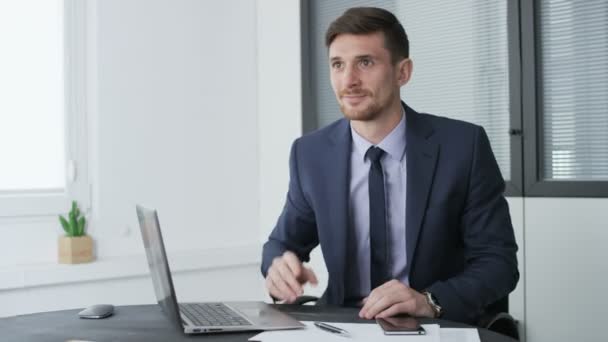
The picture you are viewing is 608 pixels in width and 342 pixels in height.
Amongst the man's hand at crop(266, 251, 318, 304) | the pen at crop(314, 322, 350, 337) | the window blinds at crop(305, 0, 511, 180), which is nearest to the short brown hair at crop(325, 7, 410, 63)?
the man's hand at crop(266, 251, 318, 304)

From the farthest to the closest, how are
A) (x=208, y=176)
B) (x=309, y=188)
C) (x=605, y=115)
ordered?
(x=208, y=176), (x=605, y=115), (x=309, y=188)

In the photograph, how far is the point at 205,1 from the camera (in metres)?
4.06

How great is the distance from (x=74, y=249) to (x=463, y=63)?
80.9 inches

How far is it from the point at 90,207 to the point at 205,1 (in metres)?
1.35

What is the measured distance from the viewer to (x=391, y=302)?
1714mm

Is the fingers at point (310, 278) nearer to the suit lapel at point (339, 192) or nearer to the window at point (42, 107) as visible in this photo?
the suit lapel at point (339, 192)

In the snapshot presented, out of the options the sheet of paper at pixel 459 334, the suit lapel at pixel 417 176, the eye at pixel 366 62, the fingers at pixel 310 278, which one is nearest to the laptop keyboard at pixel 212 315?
the fingers at pixel 310 278

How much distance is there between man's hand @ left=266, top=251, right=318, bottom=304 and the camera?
1.90m

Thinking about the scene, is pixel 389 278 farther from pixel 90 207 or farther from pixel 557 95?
pixel 90 207

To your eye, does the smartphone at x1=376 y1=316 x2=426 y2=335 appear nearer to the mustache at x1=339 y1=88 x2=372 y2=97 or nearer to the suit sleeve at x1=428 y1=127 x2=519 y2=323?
the suit sleeve at x1=428 y1=127 x2=519 y2=323

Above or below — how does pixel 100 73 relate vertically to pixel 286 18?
below

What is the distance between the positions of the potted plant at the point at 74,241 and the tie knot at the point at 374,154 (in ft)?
5.87

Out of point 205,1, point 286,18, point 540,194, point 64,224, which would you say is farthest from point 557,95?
point 64,224

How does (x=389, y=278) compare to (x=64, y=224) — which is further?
(x=64, y=224)
